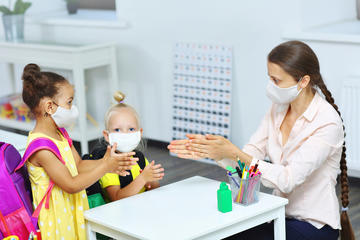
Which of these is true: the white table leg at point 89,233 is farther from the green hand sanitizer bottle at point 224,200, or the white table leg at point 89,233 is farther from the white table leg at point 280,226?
the white table leg at point 280,226

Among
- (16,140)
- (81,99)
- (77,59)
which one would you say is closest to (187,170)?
(81,99)

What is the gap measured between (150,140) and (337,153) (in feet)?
8.67

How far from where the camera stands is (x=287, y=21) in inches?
145

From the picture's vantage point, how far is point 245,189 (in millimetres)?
1926

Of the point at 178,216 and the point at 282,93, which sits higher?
the point at 282,93

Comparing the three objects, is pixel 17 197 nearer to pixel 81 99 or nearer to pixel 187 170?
pixel 187 170

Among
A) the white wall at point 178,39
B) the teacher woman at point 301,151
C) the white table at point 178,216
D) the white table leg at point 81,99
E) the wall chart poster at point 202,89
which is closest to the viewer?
the white table at point 178,216

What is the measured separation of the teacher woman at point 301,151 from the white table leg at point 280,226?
100 mm

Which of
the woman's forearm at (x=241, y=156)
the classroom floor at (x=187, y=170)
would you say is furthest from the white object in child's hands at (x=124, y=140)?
the classroom floor at (x=187, y=170)

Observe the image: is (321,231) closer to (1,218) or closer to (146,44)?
(1,218)

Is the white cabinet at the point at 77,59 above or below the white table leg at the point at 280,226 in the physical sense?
above

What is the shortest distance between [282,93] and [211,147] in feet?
1.07

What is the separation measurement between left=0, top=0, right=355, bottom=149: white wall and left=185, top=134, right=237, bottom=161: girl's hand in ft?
5.46

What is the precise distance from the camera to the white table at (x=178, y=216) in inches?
69.3
